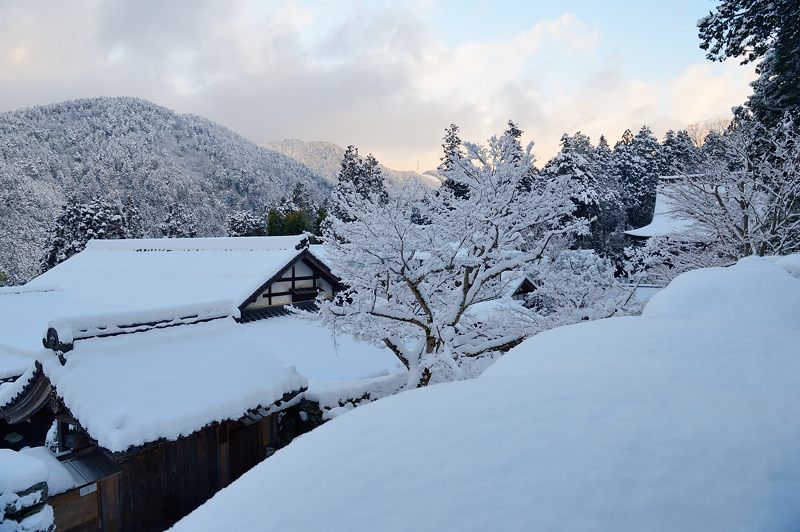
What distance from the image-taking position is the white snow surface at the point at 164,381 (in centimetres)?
577

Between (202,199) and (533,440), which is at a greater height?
(202,199)

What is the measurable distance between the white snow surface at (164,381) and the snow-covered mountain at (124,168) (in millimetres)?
41668

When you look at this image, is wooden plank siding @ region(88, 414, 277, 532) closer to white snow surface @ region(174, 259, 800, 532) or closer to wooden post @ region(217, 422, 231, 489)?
wooden post @ region(217, 422, 231, 489)

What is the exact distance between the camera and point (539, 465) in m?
1.59

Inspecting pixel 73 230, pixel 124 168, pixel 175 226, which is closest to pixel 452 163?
pixel 73 230

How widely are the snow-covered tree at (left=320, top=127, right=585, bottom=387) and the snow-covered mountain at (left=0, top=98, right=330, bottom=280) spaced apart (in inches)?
1650

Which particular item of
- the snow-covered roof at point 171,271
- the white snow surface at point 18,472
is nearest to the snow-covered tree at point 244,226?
the snow-covered roof at point 171,271

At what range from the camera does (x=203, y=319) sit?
8516mm

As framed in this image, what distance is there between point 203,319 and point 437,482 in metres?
7.95

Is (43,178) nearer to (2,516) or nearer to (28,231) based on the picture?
(28,231)

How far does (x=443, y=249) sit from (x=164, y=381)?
5997 millimetres

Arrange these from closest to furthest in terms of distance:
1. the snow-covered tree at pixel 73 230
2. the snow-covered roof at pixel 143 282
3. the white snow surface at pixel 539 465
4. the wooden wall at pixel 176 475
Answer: the white snow surface at pixel 539 465 → the wooden wall at pixel 176 475 → the snow-covered roof at pixel 143 282 → the snow-covered tree at pixel 73 230

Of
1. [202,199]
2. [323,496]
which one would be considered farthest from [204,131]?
[323,496]

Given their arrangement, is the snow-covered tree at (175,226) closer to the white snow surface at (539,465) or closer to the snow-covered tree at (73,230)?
the snow-covered tree at (73,230)
